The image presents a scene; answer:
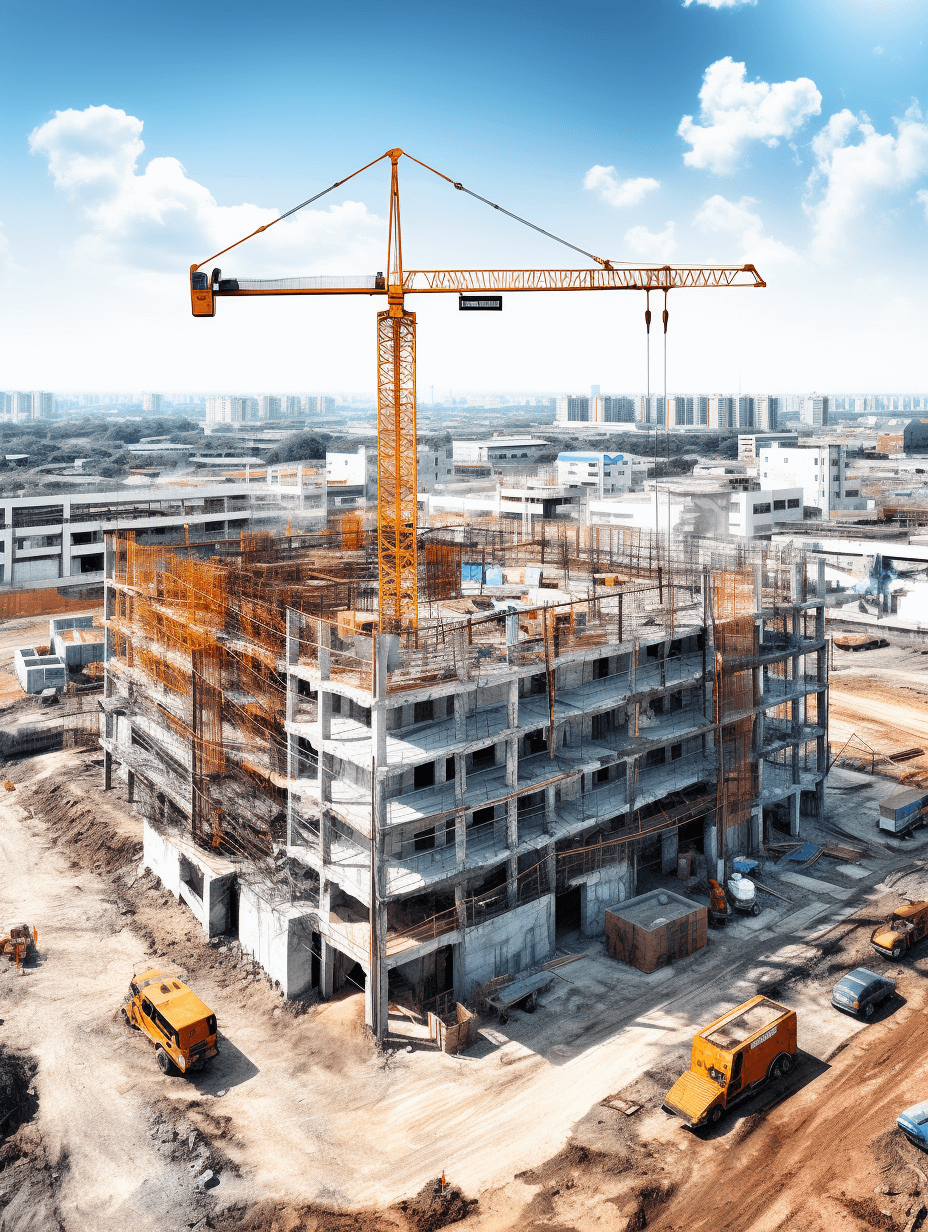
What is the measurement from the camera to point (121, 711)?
3709cm

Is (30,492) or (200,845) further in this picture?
(30,492)

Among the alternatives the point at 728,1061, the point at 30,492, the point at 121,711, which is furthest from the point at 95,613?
the point at 728,1061

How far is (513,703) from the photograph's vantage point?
2558cm

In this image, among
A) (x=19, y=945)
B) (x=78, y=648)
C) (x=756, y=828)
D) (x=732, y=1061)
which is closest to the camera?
(x=732, y=1061)

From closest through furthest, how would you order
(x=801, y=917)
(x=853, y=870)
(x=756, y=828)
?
(x=801, y=917) → (x=853, y=870) → (x=756, y=828)

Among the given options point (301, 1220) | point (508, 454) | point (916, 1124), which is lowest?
point (301, 1220)

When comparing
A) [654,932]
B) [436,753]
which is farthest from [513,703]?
[654,932]

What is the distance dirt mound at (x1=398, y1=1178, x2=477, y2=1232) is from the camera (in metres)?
17.6

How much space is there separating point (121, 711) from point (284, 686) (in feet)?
39.6

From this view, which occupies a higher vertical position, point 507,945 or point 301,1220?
point 507,945

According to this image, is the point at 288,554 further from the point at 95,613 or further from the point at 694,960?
the point at 95,613

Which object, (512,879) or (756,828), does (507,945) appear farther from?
(756,828)

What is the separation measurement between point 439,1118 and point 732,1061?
6410 millimetres

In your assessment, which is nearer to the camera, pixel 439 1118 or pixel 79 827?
pixel 439 1118
